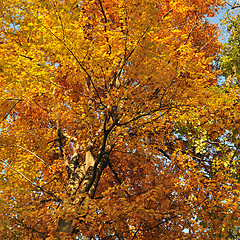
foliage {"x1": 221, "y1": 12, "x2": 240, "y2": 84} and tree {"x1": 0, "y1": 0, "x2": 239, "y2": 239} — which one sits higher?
foliage {"x1": 221, "y1": 12, "x2": 240, "y2": 84}

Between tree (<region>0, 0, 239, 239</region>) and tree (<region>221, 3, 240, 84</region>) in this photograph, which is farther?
tree (<region>221, 3, 240, 84</region>)

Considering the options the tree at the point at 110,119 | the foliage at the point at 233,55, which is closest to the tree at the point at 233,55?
the foliage at the point at 233,55

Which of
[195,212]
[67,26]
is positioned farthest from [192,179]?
[67,26]

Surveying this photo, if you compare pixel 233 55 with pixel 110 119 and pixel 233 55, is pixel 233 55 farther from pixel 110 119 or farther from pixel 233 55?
pixel 110 119

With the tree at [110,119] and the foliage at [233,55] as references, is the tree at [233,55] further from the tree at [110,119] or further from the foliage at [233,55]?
the tree at [110,119]

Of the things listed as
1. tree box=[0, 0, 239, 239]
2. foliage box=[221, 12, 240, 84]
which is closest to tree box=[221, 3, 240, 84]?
foliage box=[221, 12, 240, 84]

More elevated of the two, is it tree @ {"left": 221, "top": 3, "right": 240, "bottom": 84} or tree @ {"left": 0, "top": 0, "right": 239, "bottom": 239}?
tree @ {"left": 221, "top": 3, "right": 240, "bottom": 84}

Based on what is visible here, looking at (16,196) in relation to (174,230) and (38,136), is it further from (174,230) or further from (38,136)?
(174,230)

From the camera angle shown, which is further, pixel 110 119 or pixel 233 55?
pixel 233 55

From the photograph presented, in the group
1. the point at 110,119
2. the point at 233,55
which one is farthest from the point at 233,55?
the point at 110,119

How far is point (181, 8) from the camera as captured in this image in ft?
33.9

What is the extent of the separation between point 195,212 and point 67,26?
251 inches

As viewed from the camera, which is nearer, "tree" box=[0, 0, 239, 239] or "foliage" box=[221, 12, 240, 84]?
"tree" box=[0, 0, 239, 239]

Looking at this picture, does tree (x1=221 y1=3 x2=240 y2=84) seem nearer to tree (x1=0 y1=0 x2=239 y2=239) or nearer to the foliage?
the foliage
